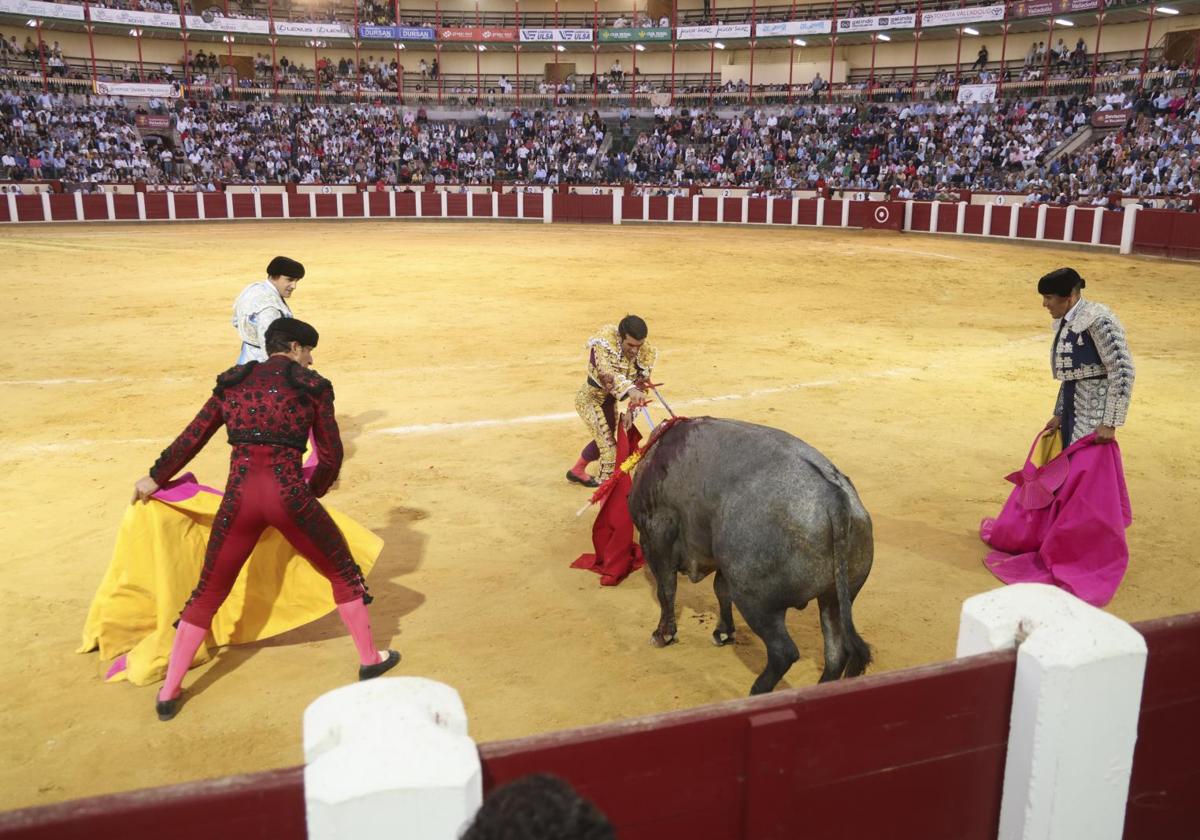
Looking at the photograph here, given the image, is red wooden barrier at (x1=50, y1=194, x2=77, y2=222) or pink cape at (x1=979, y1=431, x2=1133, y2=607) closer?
pink cape at (x1=979, y1=431, x2=1133, y2=607)

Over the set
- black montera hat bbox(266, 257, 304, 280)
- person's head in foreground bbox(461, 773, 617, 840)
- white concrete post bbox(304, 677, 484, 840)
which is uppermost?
black montera hat bbox(266, 257, 304, 280)

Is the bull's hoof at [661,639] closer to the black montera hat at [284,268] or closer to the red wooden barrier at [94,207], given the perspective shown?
the black montera hat at [284,268]

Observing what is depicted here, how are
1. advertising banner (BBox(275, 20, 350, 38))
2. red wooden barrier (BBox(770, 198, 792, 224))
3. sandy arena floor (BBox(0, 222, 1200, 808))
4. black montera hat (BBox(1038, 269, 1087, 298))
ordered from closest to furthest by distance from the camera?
sandy arena floor (BBox(0, 222, 1200, 808)), black montera hat (BBox(1038, 269, 1087, 298)), red wooden barrier (BBox(770, 198, 792, 224)), advertising banner (BBox(275, 20, 350, 38))

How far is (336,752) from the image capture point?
160 centimetres

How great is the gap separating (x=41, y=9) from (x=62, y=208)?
402 inches

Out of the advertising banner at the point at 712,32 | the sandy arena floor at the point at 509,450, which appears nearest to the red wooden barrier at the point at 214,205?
the sandy arena floor at the point at 509,450

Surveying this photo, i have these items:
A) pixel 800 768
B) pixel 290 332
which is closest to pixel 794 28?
pixel 290 332

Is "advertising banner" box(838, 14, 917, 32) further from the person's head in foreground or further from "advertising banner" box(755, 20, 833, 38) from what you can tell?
the person's head in foreground

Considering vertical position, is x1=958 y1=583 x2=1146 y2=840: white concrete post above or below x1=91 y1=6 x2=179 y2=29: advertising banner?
below

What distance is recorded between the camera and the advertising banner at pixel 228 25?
110 ft

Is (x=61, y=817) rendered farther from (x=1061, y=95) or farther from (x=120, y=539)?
(x=1061, y=95)

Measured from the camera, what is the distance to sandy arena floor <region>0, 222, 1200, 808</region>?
12.3 feet

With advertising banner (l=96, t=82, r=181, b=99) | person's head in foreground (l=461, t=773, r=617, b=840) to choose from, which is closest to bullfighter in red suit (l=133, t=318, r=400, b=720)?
person's head in foreground (l=461, t=773, r=617, b=840)

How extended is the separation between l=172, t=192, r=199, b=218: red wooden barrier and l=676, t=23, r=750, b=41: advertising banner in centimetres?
1854
